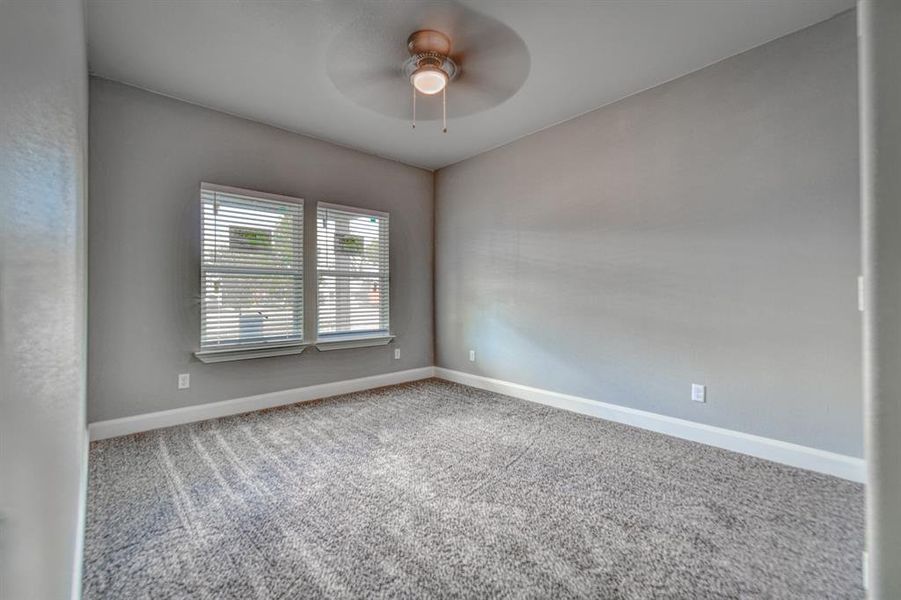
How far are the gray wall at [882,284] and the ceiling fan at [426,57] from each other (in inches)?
71.8

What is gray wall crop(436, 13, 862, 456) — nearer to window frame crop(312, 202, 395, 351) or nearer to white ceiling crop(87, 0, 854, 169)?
white ceiling crop(87, 0, 854, 169)

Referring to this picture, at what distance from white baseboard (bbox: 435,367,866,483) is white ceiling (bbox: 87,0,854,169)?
2.51 meters

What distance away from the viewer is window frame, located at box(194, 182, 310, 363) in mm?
3131

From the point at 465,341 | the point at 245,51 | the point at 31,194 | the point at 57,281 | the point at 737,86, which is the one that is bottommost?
the point at 465,341

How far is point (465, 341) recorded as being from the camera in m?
4.48

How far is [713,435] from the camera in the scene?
2.66 m

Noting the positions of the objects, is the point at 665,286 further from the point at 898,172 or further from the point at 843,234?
the point at 898,172

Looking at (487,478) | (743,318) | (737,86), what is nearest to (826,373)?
(743,318)

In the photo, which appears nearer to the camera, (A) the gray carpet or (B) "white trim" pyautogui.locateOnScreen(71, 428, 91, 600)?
(B) "white trim" pyautogui.locateOnScreen(71, 428, 91, 600)

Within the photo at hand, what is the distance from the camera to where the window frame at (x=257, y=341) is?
313 cm

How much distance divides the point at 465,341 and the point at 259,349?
84.7 inches

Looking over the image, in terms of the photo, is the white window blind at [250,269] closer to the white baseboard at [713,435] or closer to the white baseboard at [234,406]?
the white baseboard at [234,406]

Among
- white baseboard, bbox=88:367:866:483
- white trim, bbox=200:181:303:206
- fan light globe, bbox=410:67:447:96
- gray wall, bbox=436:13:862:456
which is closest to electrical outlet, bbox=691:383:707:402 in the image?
gray wall, bbox=436:13:862:456

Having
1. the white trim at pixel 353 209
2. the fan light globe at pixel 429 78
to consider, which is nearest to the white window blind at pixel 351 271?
the white trim at pixel 353 209
